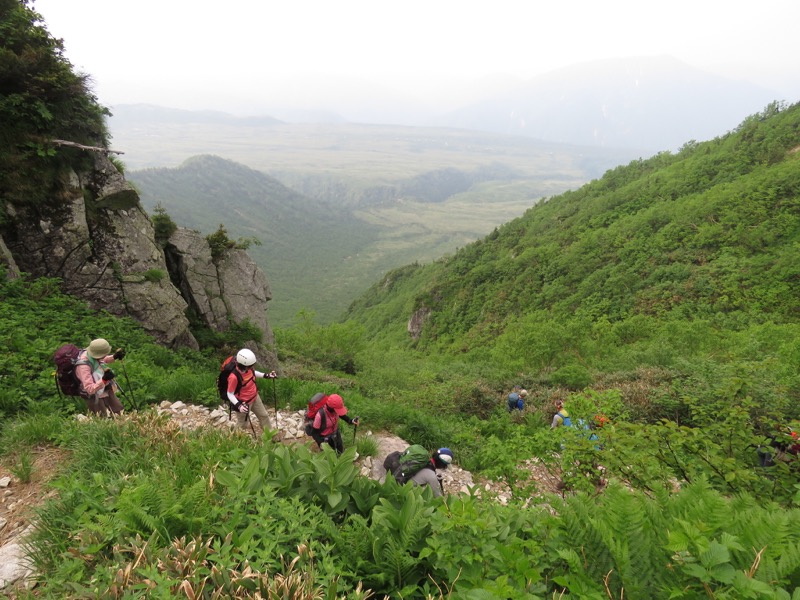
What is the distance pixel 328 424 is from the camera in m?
6.67

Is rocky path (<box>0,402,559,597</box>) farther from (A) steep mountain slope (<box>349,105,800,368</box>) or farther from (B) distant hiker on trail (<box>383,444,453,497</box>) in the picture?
(A) steep mountain slope (<box>349,105,800,368</box>)

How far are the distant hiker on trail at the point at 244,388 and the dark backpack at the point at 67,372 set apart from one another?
2151 mm

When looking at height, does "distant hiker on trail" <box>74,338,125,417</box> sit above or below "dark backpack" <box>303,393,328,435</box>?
above

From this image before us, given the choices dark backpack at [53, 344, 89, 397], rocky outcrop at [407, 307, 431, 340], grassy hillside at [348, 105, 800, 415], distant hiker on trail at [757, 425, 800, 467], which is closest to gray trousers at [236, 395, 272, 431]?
dark backpack at [53, 344, 89, 397]

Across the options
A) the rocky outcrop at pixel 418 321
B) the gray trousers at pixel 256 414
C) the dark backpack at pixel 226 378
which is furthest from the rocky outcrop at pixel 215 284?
the rocky outcrop at pixel 418 321

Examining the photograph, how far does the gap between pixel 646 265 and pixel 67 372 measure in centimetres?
3516

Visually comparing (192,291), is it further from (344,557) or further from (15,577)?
(344,557)

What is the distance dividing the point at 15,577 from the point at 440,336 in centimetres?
4226

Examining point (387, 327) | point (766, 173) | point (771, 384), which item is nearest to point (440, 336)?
point (387, 327)

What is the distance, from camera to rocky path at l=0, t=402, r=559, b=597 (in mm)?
3162

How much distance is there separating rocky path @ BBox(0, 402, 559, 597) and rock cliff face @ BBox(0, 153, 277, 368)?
6.55m

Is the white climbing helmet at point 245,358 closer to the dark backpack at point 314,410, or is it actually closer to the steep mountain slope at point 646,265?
the dark backpack at point 314,410

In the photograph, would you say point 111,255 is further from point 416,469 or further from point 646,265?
point 646,265

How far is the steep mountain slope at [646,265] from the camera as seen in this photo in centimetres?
2142
